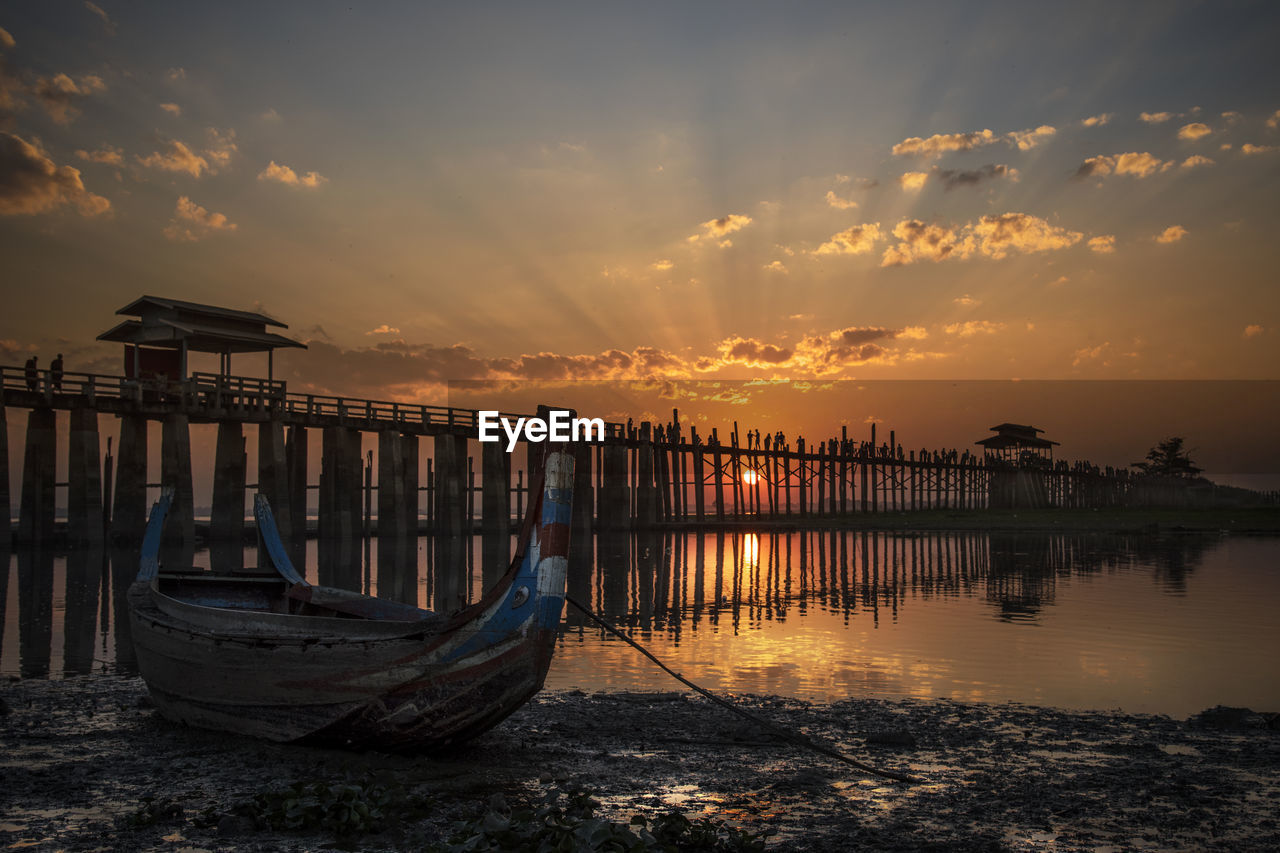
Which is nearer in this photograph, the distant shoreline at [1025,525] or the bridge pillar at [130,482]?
the bridge pillar at [130,482]

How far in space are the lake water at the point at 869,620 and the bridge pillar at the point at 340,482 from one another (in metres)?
2.16

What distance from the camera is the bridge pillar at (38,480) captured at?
87.8ft

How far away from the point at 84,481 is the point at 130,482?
139cm

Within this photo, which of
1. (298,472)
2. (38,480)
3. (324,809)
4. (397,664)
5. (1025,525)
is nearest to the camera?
(324,809)

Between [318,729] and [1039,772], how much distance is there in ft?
17.6

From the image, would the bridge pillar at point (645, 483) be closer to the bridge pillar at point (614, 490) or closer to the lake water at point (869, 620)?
the bridge pillar at point (614, 490)

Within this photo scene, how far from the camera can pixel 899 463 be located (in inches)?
2709

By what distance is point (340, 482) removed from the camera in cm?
3162

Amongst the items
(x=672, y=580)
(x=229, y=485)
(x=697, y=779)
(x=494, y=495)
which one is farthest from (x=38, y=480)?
(x=697, y=779)

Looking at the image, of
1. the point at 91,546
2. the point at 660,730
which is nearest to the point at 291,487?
the point at 91,546

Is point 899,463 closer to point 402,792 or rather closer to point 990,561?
point 990,561

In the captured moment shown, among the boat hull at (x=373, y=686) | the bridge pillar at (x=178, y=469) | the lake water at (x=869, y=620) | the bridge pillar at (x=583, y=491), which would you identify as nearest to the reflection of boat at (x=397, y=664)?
the boat hull at (x=373, y=686)

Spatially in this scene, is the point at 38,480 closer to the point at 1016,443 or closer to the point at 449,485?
the point at 449,485

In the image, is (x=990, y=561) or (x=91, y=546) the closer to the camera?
(x=91, y=546)
